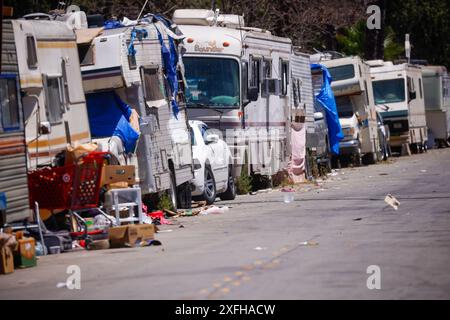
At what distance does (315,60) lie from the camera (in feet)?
115

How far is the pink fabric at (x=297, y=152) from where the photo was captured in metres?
30.1

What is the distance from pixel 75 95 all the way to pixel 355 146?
799 inches

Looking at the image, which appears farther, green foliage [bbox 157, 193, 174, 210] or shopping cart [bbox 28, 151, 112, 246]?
green foliage [bbox 157, 193, 174, 210]

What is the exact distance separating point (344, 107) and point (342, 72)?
138 cm

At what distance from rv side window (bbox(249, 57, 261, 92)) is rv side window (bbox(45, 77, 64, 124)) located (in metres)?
9.05

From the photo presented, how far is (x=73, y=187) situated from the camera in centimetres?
1597

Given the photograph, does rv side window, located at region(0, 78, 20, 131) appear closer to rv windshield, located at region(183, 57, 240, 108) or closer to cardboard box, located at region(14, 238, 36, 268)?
cardboard box, located at region(14, 238, 36, 268)

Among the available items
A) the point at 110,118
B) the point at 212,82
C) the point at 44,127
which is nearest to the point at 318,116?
the point at 212,82

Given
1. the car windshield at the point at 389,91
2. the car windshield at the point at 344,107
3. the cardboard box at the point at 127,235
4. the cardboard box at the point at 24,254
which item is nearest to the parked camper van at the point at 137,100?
the cardboard box at the point at 127,235

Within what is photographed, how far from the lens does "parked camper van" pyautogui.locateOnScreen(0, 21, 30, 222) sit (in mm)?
15062

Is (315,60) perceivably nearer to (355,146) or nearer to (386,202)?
(355,146)

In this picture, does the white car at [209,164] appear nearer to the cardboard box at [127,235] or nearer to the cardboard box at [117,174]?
the cardboard box at [117,174]

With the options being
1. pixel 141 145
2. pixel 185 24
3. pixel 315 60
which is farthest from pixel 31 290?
pixel 315 60

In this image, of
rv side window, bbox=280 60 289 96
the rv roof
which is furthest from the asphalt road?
rv side window, bbox=280 60 289 96
